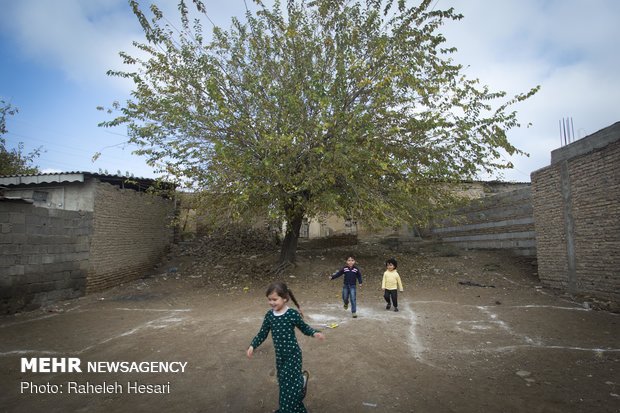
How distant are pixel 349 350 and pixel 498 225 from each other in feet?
35.3

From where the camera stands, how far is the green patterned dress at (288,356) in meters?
3.14

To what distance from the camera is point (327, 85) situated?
10.1 metres

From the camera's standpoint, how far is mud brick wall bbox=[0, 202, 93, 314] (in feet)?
26.7

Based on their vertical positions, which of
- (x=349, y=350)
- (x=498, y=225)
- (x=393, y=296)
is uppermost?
(x=498, y=225)

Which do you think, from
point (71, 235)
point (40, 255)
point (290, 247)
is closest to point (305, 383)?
point (40, 255)

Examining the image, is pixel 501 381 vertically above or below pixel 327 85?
below

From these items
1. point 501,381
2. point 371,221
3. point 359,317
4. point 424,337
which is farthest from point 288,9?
point 501,381

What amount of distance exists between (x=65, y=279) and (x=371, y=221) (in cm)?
897

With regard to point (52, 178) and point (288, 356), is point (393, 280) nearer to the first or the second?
point (288, 356)

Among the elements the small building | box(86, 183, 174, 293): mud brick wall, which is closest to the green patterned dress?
the small building

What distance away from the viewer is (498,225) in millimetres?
13508

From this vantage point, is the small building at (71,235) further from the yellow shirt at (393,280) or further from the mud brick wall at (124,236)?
the yellow shirt at (393,280)

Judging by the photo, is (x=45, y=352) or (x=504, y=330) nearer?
(x=45, y=352)

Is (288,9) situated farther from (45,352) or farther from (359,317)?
(45,352)
